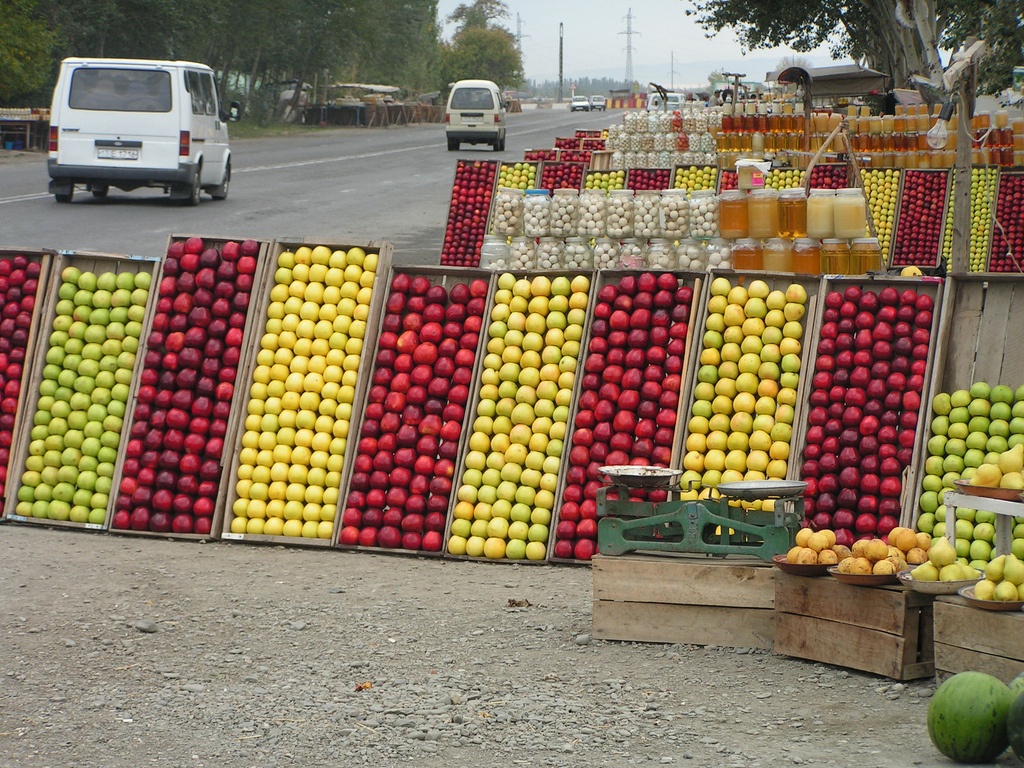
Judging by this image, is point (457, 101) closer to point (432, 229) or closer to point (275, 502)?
point (432, 229)

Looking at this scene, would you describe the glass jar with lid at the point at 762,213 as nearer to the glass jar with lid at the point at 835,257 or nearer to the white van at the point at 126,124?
the glass jar with lid at the point at 835,257

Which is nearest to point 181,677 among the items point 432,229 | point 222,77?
point 432,229

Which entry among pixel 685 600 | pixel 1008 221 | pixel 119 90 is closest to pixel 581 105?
pixel 119 90

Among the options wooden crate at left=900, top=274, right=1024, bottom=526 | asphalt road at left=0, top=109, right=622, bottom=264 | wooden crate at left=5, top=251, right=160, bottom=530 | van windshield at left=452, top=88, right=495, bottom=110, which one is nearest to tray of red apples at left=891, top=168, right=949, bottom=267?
asphalt road at left=0, top=109, right=622, bottom=264

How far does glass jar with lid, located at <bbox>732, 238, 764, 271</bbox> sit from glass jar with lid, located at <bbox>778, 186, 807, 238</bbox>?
Answer: 183mm

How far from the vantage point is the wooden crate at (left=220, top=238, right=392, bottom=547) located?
7.73 meters

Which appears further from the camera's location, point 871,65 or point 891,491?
point 871,65

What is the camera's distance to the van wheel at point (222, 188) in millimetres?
27250

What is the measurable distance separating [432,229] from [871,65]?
42427 mm

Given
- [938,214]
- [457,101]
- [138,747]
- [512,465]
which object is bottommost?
[138,747]

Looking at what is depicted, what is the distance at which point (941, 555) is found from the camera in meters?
5.44

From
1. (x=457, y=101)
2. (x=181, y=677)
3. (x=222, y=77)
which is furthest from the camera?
(x=222, y=77)

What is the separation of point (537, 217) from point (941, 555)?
204 inches

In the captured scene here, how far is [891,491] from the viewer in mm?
7027
